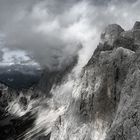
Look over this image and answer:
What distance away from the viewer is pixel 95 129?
63031 mm

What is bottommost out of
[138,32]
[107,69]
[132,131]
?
[132,131]

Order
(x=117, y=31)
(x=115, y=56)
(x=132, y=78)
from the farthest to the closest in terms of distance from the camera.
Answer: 1. (x=117, y=31)
2. (x=115, y=56)
3. (x=132, y=78)

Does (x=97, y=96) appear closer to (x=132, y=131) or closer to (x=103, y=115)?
(x=103, y=115)

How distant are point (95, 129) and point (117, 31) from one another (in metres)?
140

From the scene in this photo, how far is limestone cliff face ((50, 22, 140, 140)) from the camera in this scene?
4356 centimetres

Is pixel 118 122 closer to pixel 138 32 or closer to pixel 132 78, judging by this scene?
pixel 132 78

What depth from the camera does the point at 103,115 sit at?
204 feet

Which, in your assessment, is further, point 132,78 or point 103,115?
point 103,115

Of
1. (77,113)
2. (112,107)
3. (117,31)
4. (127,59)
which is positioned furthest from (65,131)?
(117,31)

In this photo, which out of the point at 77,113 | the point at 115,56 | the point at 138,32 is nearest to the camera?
the point at 115,56

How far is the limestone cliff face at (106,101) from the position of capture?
43562mm

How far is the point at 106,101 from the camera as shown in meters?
Result: 63.0

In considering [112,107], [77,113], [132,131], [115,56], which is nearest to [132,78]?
[132,131]

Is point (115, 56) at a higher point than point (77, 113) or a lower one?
higher
